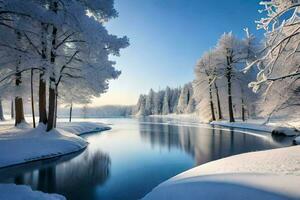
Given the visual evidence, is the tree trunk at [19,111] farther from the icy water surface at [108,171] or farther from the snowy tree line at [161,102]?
the snowy tree line at [161,102]

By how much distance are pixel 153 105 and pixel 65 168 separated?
345 ft

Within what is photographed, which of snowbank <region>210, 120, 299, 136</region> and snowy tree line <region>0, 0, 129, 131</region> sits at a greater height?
snowy tree line <region>0, 0, 129, 131</region>

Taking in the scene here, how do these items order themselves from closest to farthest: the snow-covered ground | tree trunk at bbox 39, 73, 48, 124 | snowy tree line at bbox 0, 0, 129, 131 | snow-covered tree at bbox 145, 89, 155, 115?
the snow-covered ground → snowy tree line at bbox 0, 0, 129, 131 → tree trunk at bbox 39, 73, 48, 124 → snow-covered tree at bbox 145, 89, 155, 115

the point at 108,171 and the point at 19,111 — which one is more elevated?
the point at 19,111

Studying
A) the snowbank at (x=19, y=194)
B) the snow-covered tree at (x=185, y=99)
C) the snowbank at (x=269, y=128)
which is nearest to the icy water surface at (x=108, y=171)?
the snowbank at (x=19, y=194)

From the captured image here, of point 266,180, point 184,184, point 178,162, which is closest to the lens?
point 266,180

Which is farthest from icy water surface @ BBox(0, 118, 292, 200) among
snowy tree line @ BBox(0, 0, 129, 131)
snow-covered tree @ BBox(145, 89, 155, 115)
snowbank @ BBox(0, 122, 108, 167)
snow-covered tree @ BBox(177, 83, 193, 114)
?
snow-covered tree @ BBox(145, 89, 155, 115)

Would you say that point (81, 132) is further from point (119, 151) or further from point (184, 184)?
point (184, 184)

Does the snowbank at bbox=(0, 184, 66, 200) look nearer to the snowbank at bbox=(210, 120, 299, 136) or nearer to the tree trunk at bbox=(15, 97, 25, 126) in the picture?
the snowbank at bbox=(210, 120, 299, 136)

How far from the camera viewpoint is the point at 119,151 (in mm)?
15789

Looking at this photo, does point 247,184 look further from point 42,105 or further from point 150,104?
point 150,104

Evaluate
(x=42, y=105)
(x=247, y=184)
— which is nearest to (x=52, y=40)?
(x=42, y=105)

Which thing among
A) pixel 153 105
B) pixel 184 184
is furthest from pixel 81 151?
pixel 153 105

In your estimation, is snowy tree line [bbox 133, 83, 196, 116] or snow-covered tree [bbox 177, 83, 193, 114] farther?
snowy tree line [bbox 133, 83, 196, 116]
